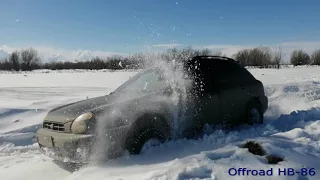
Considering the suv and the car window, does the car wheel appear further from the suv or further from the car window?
the car window

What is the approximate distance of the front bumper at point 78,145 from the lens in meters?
4.18

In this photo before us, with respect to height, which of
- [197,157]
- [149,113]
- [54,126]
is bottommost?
[197,157]

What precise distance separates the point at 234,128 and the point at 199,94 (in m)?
1.24

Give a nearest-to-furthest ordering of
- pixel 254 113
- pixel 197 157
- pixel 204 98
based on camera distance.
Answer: pixel 197 157 < pixel 204 98 < pixel 254 113

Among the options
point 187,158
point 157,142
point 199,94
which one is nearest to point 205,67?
point 199,94

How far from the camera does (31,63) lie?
95125 millimetres

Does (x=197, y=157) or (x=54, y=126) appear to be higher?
(x=54, y=126)

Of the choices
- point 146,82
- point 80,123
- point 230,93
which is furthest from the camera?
point 230,93

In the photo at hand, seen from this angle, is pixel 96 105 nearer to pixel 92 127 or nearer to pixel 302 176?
pixel 92 127

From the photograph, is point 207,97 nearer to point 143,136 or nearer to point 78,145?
point 143,136

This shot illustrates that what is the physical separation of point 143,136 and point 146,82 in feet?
4.35

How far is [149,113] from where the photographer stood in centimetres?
466

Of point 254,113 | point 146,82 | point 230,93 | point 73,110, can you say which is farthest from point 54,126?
point 254,113

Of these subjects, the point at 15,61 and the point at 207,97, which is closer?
the point at 207,97
